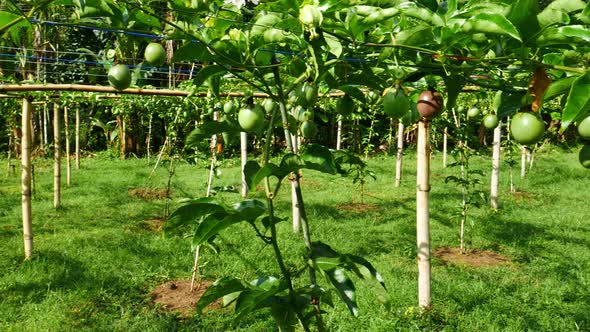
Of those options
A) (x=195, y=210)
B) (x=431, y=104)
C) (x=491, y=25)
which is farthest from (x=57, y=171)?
(x=491, y=25)

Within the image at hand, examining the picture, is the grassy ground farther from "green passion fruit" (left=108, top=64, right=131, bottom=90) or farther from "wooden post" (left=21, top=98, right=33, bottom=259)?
"green passion fruit" (left=108, top=64, right=131, bottom=90)

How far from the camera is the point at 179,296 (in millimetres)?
3816

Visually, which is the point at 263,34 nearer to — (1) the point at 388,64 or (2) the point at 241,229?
(1) the point at 388,64

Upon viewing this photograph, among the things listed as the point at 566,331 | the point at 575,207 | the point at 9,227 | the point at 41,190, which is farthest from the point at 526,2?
the point at 41,190

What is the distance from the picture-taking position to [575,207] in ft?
22.3

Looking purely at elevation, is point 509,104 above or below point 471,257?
above

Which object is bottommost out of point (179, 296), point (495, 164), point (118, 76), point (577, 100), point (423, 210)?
point (179, 296)

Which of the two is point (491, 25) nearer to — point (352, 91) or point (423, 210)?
point (352, 91)

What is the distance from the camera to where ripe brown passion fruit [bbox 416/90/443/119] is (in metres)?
1.35

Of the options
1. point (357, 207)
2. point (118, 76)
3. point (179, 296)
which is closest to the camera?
point (118, 76)

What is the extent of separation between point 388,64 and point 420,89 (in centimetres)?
54

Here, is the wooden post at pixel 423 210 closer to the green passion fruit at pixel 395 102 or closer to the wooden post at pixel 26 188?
the green passion fruit at pixel 395 102

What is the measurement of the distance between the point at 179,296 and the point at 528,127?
10.7 ft

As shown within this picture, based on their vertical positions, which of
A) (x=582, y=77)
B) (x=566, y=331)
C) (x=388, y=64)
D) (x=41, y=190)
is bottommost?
(x=566, y=331)
